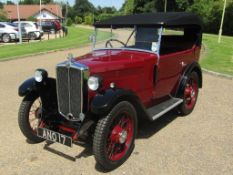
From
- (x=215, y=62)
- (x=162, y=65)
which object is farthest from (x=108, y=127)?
(x=215, y=62)

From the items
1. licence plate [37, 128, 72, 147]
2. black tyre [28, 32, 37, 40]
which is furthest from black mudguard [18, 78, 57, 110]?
black tyre [28, 32, 37, 40]

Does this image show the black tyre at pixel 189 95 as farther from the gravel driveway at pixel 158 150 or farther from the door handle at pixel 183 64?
the door handle at pixel 183 64

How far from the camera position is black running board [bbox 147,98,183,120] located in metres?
5.18

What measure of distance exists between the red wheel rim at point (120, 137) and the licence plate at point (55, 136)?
21.4 inches

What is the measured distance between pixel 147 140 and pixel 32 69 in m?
7.39

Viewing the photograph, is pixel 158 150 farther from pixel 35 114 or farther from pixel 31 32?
pixel 31 32

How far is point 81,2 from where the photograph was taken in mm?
121062

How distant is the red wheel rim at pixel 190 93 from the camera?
21.4 ft

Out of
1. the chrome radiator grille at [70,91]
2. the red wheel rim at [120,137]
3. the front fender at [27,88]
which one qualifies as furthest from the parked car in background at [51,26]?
the red wheel rim at [120,137]

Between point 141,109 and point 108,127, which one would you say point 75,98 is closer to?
point 108,127

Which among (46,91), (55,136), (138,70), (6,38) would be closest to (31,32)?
(6,38)

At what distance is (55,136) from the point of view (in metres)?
4.32

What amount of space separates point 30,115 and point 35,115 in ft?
0.44

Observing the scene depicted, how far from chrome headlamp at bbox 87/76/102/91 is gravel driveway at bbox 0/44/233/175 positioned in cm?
112
